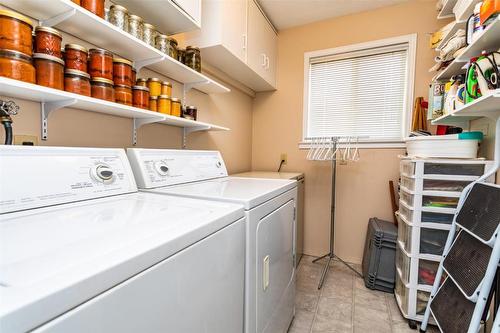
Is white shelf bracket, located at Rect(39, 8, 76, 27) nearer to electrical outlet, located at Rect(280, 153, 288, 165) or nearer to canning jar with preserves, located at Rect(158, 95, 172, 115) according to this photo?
canning jar with preserves, located at Rect(158, 95, 172, 115)

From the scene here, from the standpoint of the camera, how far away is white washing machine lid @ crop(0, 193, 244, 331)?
0.34 m

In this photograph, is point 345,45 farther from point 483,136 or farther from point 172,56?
point 172,56

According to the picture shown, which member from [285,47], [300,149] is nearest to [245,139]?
[300,149]

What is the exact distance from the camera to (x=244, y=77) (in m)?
2.43

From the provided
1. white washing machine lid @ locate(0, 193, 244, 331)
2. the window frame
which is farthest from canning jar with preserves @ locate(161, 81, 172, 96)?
the window frame

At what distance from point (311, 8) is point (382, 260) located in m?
2.48

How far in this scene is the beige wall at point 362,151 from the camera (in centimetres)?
229

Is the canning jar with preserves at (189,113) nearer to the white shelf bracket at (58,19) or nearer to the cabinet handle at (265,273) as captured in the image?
the white shelf bracket at (58,19)

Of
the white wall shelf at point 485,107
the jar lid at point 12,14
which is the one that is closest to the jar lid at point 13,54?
the jar lid at point 12,14

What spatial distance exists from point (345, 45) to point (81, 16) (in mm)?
2410

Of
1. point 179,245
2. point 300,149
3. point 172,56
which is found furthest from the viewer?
point 300,149

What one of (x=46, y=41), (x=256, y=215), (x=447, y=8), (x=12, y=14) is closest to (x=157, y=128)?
(x=46, y=41)

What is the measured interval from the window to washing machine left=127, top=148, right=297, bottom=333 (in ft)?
4.84

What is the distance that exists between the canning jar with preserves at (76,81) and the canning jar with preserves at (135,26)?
13.8 inches
